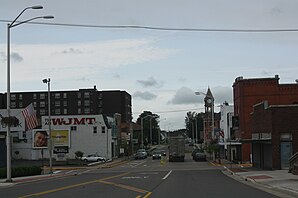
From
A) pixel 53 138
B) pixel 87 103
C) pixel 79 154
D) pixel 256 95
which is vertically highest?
pixel 87 103

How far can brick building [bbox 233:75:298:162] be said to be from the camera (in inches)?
2488

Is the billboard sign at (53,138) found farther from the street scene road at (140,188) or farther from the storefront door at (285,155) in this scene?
the storefront door at (285,155)

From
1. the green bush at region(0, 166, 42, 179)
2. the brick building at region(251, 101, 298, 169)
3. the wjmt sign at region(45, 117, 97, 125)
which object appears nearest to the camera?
the brick building at region(251, 101, 298, 169)

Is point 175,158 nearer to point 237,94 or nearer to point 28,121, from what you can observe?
point 237,94

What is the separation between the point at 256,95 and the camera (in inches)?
2510

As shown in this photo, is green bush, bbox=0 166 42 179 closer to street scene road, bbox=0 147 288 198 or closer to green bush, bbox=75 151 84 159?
street scene road, bbox=0 147 288 198

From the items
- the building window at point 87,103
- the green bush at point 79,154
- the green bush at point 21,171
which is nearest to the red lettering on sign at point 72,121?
the green bush at point 79,154

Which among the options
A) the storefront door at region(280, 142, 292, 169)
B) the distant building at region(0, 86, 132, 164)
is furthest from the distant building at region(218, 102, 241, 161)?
the distant building at region(0, 86, 132, 164)

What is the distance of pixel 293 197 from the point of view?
2134 centimetres

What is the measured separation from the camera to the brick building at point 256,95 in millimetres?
63188

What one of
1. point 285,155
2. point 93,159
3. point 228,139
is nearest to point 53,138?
point 93,159

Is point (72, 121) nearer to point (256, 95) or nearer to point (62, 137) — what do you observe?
point (62, 137)

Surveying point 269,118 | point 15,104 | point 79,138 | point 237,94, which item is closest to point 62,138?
point 79,138

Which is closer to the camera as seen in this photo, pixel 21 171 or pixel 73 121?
pixel 21 171
